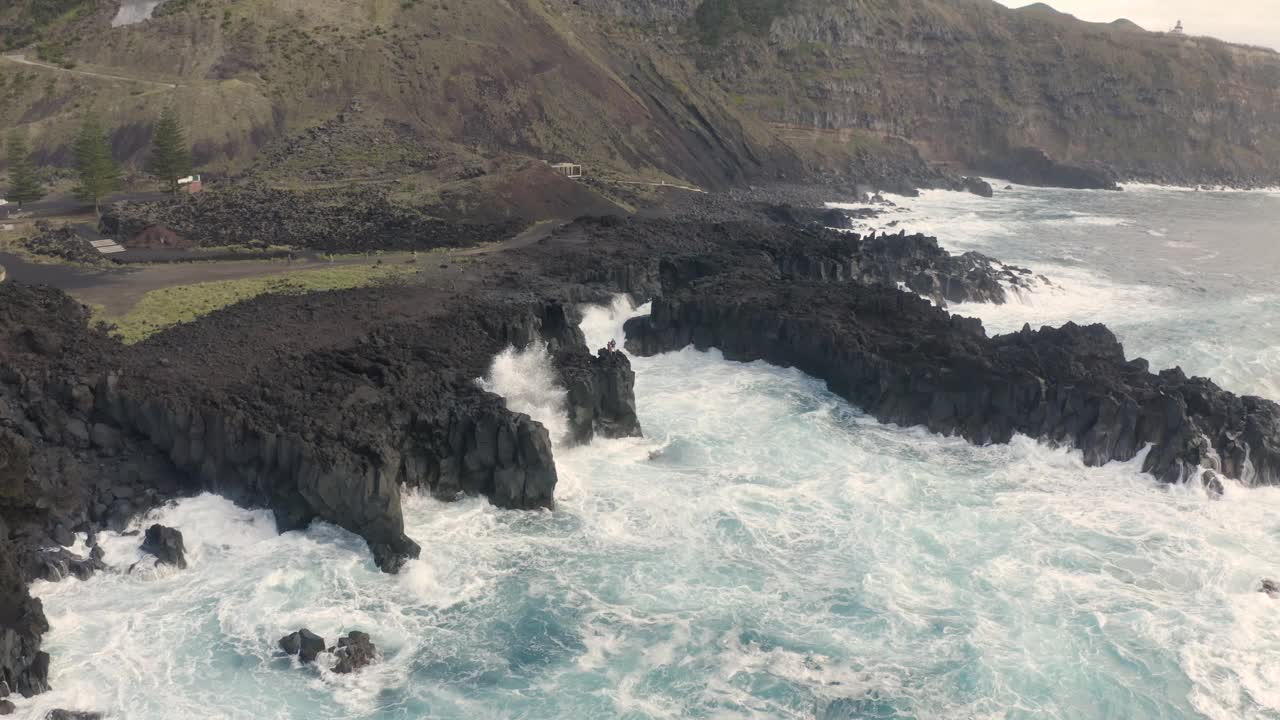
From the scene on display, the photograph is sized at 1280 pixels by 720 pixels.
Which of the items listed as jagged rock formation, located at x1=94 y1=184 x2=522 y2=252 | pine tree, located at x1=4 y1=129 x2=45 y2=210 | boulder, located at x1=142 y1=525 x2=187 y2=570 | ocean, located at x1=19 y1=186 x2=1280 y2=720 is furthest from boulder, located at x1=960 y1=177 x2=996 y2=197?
boulder, located at x1=142 y1=525 x2=187 y2=570

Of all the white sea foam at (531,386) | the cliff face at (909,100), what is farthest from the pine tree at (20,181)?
the cliff face at (909,100)

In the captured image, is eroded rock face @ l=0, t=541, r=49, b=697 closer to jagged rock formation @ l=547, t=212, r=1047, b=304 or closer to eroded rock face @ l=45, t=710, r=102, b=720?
eroded rock face @ l=45, t=710, r=102, b=720

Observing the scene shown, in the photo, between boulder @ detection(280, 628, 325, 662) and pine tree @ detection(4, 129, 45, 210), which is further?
pine tree @ detection(4, 129, 45, 210)

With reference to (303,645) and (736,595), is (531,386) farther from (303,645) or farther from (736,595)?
(303,645)

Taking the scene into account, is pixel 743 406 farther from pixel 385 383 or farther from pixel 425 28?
pixel 425 28

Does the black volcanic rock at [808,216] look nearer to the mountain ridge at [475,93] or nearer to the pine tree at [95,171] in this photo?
the mountain ridge at [475,93]

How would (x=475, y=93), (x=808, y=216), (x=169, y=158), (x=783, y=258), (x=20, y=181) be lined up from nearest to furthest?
(x=20, y=181)
(x=783, y=258)
(x=169, y=158)
(x=808, y=216)
(x=475, y=93)

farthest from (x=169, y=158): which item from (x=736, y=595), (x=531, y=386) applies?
(x=736, y=595)
